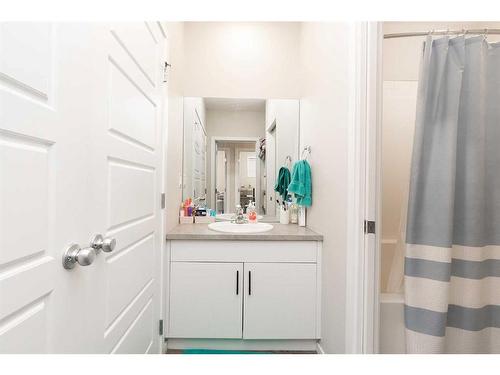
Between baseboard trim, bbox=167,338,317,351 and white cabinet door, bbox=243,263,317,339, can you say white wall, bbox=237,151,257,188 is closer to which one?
white cabinet door, bbox=243,263,317,339

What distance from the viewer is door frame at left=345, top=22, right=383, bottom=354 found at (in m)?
1.09

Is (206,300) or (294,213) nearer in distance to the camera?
(206,300)

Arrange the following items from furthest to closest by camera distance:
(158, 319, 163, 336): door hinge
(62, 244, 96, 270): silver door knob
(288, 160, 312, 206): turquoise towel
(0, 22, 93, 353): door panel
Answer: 1. (288, 160, 312, 206): turquoise towel
2. (158, 319, 163, 336): door hinge
3. (62, 244, 96, 270): silver door knob
4. (0, 22, 93, 353): door panel

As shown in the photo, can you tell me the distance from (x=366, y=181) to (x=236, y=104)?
4.99 ft

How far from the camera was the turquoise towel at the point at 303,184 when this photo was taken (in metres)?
1.87

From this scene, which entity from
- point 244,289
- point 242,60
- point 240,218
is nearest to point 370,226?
point 244,289

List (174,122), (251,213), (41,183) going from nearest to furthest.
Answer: (41,183) → (174,122) → (251,213)

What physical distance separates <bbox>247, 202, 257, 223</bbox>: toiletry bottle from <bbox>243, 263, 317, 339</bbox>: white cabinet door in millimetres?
581

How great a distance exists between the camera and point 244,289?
1.65 meters

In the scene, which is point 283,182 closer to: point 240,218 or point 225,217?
point 240,218

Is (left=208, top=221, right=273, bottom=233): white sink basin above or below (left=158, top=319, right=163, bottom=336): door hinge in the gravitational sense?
above

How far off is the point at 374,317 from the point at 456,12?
1153 millimetres

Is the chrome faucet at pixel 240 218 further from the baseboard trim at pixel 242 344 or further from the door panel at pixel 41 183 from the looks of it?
the door panel at pixel 41 183

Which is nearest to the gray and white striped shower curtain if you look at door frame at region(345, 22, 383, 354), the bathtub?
the bathtub
